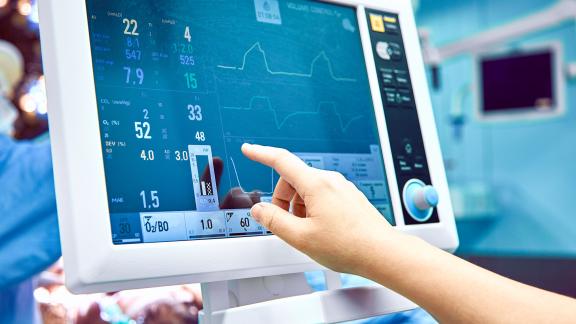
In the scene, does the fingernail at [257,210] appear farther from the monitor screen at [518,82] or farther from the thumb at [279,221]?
the monitor screen at [518,82]

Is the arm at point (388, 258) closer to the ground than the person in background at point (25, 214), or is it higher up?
closer to the ground

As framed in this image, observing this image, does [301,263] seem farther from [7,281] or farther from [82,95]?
[7,281]

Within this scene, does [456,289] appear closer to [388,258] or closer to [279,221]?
[388,258]

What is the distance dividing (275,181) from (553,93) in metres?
3.98

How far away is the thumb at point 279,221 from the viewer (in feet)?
2.43

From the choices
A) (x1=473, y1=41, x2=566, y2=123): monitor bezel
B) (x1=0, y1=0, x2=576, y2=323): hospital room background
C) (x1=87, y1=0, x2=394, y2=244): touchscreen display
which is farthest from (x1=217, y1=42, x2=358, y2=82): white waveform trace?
(x1=473, y1=41, x2=566, y2=123): monitor bezel

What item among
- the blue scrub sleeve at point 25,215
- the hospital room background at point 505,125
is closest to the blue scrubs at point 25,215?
the blue scrub sleeve at point 25,215

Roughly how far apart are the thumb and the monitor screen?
404cm

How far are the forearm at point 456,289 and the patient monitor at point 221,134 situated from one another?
13 centimetres

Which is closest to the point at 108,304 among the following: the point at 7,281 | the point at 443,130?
the point at 7,281

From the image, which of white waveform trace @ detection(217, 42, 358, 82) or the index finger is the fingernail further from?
white waveform trace @ detection(217, 42, 358, 82)

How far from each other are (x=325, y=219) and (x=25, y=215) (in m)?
0.85

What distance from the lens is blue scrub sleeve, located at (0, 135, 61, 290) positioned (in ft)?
4.52

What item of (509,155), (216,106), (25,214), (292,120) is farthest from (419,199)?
(509,155)
